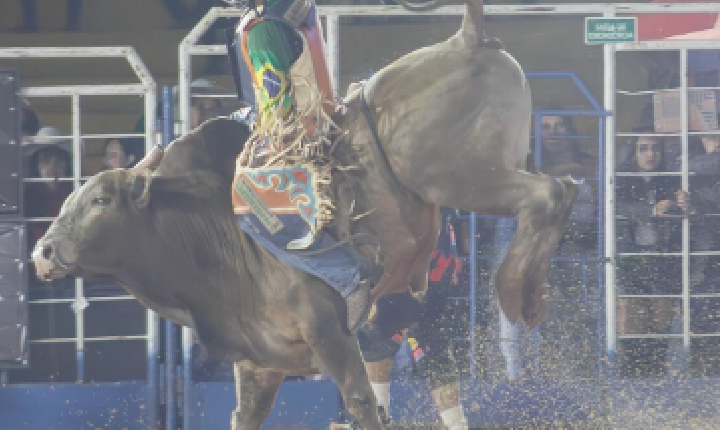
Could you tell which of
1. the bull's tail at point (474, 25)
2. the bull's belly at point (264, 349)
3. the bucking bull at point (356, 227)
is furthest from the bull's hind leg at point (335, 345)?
the bull's tail at point (474, 25)

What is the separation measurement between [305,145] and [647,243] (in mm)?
2370

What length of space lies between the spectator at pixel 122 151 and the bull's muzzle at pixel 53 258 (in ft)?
5.02

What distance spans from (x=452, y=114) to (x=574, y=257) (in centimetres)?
194

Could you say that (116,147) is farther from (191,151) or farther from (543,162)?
(543,162)

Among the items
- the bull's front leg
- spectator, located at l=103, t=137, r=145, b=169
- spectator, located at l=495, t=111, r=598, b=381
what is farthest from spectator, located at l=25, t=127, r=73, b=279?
spectator, located at l=495, t=111, r=598, b=381

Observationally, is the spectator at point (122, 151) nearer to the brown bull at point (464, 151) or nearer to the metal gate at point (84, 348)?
the metal gate at point (84, 348)

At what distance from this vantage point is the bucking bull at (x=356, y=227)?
4199 mm

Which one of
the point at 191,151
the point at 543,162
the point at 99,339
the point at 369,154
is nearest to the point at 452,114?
the point at 369,154

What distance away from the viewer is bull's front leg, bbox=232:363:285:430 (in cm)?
468

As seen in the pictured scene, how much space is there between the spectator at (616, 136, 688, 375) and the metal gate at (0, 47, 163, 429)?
2.44 metres

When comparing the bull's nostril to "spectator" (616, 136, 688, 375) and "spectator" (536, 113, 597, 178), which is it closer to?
"spectator" (536, 113, 597, 178)

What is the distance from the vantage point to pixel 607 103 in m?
5.87

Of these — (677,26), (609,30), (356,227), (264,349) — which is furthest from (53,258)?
(677,26)

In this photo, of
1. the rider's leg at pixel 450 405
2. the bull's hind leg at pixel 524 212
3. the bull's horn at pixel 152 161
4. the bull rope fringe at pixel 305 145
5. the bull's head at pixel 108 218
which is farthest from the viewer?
the rider's leg at pixel 450 405
